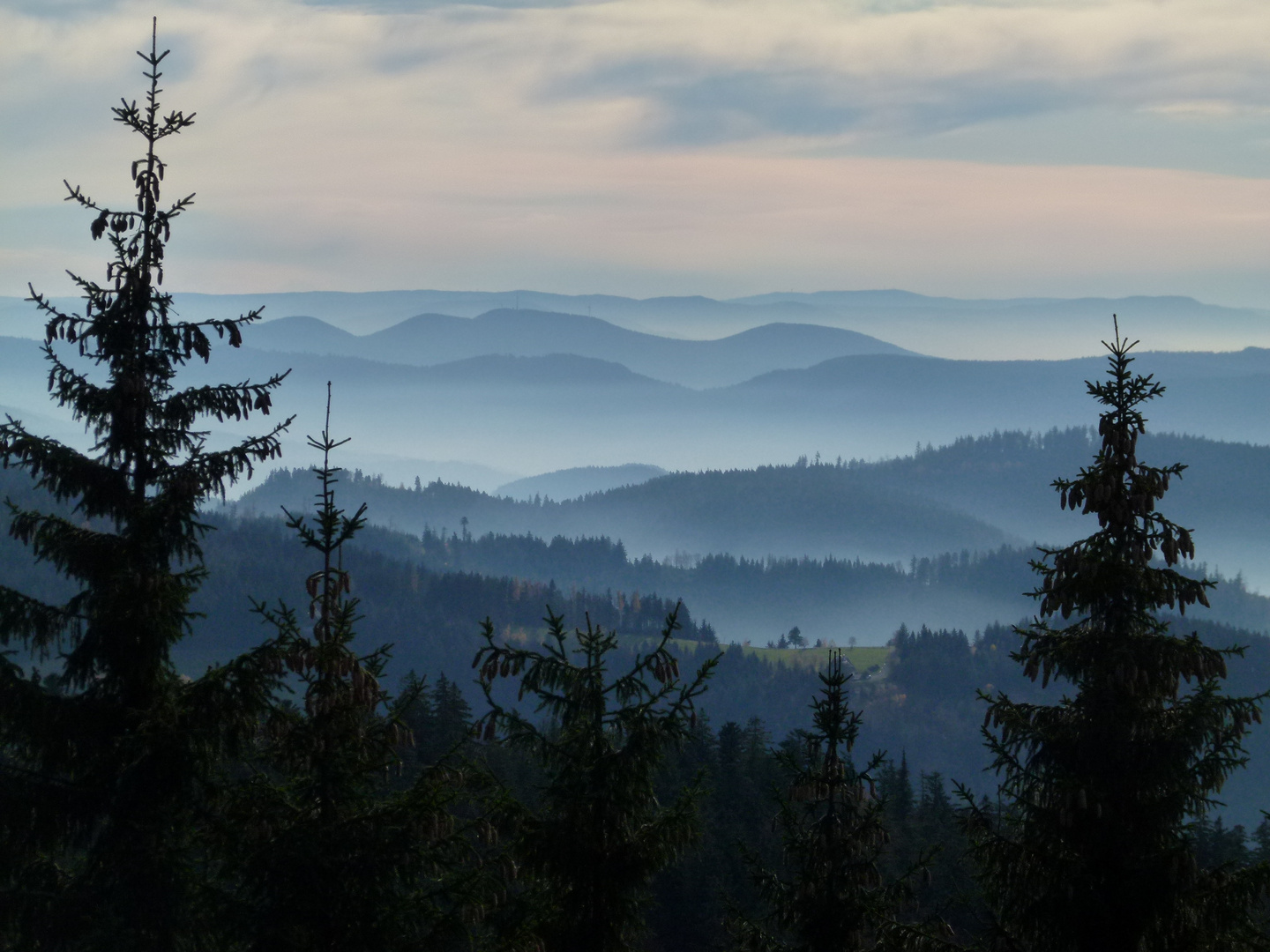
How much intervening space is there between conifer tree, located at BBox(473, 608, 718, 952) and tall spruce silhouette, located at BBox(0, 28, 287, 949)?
4.20 m

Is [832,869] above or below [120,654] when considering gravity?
below

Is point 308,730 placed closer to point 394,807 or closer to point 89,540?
point 394,807

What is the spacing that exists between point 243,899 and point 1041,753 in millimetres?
→ 11832

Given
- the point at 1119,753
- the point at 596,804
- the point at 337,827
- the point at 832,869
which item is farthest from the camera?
the point at 832,869

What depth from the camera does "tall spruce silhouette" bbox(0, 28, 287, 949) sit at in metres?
18.6

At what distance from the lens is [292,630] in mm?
17859

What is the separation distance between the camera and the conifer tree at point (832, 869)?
19.7 meters

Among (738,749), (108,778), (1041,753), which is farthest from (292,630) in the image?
(738,749)

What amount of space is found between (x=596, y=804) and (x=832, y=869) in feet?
13.9

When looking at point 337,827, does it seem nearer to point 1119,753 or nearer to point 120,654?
point 120,654

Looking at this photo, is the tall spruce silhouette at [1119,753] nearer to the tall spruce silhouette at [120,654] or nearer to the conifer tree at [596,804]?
the conifer tree at [596,804]

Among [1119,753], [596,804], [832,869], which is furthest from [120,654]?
[1119,753]

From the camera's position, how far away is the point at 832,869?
65.4 ft

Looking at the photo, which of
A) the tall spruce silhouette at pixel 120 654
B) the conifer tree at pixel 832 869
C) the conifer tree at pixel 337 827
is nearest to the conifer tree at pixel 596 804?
the conifer tree at pixel 337 827
